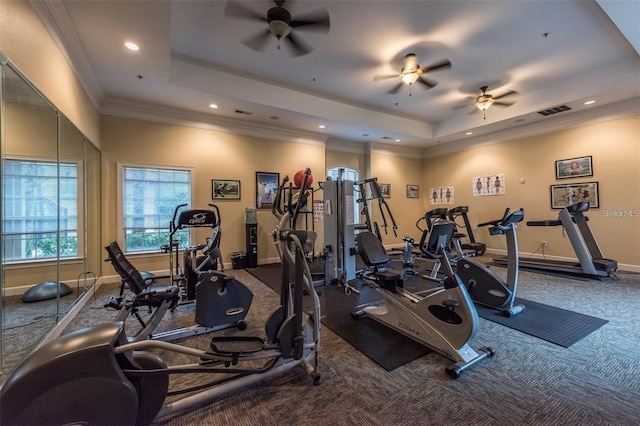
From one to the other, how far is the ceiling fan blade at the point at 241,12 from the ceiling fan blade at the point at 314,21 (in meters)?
0.45

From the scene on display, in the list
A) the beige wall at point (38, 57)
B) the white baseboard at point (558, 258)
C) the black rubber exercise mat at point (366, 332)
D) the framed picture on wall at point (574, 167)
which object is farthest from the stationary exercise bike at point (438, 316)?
the framed picture on wall at point (574, 167)

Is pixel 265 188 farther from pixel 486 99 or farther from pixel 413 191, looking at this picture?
pixel 413 191

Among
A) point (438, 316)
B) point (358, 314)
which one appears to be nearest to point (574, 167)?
point (438, 316)

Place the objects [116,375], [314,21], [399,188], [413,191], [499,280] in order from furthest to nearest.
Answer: [413,191] → [399,188] → [499,280] → [314,21] → [116,375]

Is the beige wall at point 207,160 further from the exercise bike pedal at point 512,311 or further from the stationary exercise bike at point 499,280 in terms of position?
the exercise bike pedal at point 512,311

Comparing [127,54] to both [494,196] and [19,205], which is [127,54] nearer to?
[19,205]

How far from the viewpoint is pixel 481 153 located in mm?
7566

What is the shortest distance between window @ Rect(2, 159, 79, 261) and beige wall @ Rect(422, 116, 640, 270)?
29.1 feet

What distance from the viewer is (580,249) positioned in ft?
15.7

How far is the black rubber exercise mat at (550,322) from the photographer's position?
269 centimetres

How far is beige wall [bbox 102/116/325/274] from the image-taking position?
197 inches

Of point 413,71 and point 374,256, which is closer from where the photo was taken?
point 374,256

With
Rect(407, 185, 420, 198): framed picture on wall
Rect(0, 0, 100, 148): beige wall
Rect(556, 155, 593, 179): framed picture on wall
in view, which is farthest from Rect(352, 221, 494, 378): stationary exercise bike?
Rect(407, 185, 420, 198): framed picture on wall

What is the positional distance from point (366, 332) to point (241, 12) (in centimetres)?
387
